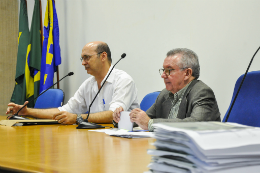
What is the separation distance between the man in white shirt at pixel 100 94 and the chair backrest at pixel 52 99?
10.5 inches

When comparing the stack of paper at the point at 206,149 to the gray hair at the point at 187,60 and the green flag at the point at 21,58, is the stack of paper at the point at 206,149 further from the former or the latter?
the green flag at the point at 21,58

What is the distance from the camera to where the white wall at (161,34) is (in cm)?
238

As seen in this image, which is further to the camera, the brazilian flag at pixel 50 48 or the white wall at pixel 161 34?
the brazilian flag at pixel 50 48

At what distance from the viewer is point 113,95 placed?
2494 mm

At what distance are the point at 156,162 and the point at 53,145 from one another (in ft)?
2.25

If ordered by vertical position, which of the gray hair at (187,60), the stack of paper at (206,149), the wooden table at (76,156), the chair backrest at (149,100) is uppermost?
the gray hair at (187,60)

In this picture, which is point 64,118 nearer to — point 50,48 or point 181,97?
point 181,97

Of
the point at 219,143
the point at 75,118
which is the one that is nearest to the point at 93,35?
the point at 75,118

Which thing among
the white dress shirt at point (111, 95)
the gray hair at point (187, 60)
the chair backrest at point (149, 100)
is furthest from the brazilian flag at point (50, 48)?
the gray hair at point (187, 60)

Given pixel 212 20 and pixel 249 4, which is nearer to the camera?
pixel 249 4

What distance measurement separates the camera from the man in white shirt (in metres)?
2.32

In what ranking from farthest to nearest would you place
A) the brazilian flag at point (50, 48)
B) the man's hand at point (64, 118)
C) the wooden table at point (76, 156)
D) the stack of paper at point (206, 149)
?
the brazilian flag at point (50, 48) → the man's hand at point (64, 118) → the wooden table at point (76, 156) → the stack of paper at point (206, 149)

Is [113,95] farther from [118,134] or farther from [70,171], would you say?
[70,171]

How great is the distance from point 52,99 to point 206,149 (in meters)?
2.86
